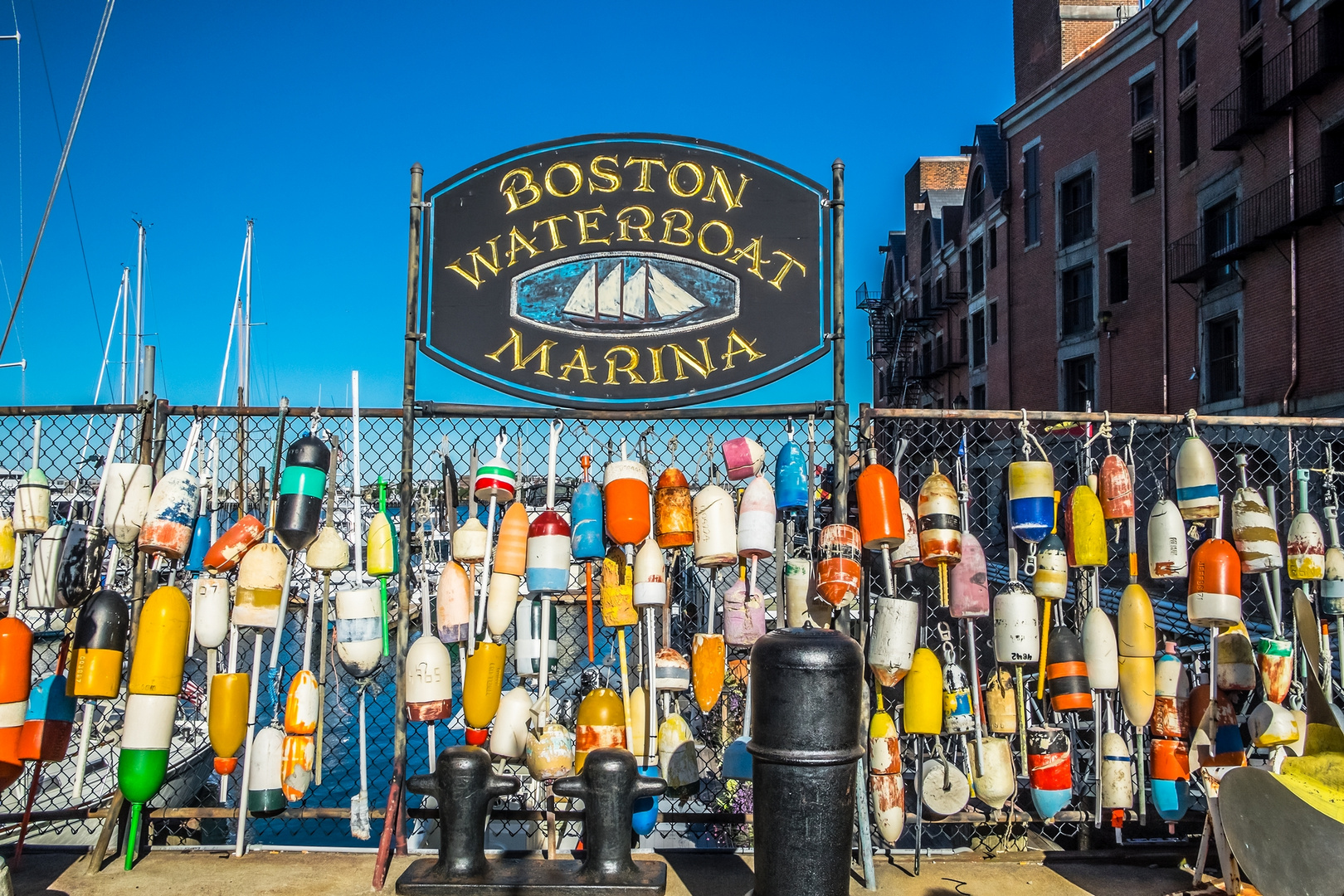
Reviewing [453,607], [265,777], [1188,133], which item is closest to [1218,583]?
[453,607]

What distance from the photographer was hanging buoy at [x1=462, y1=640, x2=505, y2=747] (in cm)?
405

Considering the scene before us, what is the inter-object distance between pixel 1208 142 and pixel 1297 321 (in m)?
4.73

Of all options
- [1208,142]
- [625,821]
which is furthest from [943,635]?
[1208,142]

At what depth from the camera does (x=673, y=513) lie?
420cm

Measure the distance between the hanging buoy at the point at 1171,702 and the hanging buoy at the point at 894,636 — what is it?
1319mm

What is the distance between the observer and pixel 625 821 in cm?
369

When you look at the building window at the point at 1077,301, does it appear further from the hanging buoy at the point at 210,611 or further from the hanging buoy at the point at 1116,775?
the hanging buoy at the point at 210,611

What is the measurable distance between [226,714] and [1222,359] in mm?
19603

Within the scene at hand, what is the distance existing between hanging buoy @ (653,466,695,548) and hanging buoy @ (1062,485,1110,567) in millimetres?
1845

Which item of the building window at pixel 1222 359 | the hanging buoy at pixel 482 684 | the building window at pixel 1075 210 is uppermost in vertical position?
the building window at pixel 1075 210

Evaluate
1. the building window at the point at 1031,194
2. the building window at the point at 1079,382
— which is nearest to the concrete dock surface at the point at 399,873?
the building window at the point at 1079,382

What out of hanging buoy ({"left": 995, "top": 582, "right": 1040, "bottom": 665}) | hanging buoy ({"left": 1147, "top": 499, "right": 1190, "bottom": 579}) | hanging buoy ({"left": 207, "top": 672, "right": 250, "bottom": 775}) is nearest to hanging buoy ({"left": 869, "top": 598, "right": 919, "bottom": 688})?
hanging buoy ({"left": 995, "top": 582, "right": 1040, "bottom": 665})

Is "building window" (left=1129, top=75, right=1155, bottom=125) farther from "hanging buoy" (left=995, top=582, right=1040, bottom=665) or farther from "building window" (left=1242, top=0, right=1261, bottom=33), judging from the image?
"hanging buoy" (left=995, top=582, right=1040, bottom=665)

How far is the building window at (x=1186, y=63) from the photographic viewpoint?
62.6 feet
